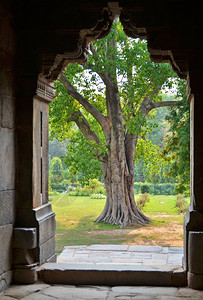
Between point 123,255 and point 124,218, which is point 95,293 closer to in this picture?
point 123,255

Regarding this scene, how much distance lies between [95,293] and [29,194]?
1313 millimetres

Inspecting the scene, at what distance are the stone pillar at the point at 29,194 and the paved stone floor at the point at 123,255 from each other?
226 cm

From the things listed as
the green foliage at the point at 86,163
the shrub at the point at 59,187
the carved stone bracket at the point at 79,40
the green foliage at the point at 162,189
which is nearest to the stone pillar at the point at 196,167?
the carved stone bracket at the point at 79,40

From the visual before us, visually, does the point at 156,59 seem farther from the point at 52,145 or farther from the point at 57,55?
the point at 52,145

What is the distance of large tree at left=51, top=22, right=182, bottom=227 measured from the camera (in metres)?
12.3

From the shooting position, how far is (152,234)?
1173cm

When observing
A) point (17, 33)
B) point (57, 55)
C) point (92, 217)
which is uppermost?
point (17, 33)

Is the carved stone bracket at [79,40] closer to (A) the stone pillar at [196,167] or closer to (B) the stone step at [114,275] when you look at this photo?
(A) the stone pillar at [196,167]

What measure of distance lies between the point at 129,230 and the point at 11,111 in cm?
882

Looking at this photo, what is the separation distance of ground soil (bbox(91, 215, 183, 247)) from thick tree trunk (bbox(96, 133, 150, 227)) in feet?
1.94

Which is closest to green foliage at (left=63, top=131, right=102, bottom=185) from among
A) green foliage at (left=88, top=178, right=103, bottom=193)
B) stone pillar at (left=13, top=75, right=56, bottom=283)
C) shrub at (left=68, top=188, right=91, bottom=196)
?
green foliage at (left=88, top=178, right=103, bottom=193)

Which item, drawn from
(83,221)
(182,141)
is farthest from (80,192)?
(182,141)

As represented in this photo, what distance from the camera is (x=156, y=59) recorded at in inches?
174

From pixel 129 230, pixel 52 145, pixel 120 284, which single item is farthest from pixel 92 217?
pixel 52 145
